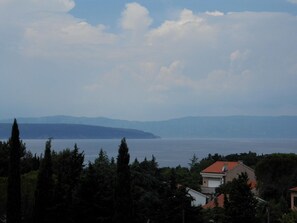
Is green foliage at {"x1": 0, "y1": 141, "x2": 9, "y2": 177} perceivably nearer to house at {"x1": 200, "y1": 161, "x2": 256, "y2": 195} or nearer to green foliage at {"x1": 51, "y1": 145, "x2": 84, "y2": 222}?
green foliage at {"x1": 51, "y1": 145, "x2": 84, "y2": 222}

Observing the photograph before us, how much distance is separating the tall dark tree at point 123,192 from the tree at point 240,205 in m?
5.91

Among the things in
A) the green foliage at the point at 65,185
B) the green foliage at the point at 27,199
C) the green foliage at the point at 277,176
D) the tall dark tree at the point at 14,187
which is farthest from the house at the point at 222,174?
the tall dark tree at the point at 14,187

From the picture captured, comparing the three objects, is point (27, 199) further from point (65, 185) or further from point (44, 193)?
point (44, 193)

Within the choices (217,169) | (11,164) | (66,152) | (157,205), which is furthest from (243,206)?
(217,169)

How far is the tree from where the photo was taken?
2778 cm

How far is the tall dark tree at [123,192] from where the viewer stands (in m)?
26.2

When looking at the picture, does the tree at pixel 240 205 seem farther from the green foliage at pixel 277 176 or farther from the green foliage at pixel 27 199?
the green foliage at pixel 277 176

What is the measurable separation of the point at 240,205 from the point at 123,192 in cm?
684

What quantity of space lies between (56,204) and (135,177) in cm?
586

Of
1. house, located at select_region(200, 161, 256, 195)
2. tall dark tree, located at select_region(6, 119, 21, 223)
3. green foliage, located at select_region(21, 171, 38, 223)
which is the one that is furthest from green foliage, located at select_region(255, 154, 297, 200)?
tall dark tree, located at select_region(6, 119, 21, 223)

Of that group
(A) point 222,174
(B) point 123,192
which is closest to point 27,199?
(B) point 123,192

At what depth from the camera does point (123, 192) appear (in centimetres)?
2636

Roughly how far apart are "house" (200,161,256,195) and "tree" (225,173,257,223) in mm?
33181

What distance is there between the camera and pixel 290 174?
48.2 meters
